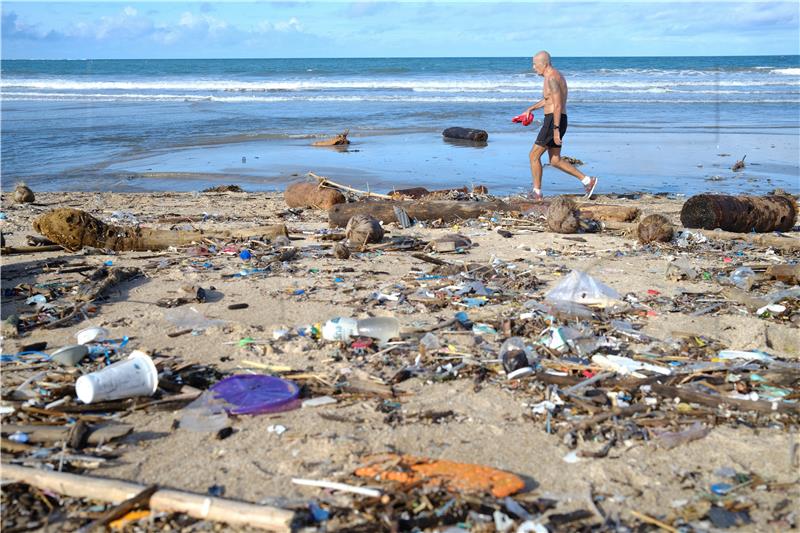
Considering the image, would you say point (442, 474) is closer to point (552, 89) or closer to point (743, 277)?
point (743, 277)

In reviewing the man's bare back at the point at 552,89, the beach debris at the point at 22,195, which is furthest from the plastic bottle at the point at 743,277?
the beach debris at the point at 22,195

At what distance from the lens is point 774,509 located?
2607mm

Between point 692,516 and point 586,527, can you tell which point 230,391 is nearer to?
point 586,527

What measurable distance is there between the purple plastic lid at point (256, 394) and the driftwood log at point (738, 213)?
531 centimetres

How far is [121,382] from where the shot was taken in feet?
10.9

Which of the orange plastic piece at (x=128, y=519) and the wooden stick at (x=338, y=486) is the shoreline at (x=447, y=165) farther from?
the orange plastic piece at (x=128, y=519)

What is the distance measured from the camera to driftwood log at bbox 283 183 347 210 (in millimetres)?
8492

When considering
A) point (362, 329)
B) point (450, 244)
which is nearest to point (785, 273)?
point (450, 244)

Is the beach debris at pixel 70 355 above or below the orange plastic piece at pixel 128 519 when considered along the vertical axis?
above

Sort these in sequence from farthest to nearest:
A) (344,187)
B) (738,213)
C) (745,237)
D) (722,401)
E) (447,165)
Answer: (447,165) → (344,187) → (738,213) → (745,237) → (722,401)

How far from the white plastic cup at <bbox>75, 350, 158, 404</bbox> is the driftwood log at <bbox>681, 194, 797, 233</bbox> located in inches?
228

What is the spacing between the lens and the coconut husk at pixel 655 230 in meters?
6.72

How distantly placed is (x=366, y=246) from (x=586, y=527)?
4.23 m

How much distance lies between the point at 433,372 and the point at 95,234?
382 centimetres
